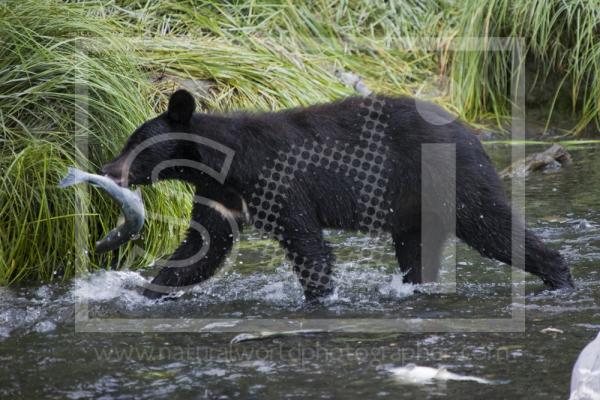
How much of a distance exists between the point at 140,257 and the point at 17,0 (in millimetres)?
1664

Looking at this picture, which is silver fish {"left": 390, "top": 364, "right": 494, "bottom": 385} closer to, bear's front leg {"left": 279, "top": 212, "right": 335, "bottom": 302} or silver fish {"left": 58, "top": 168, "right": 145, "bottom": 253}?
bear's front leg {"left": 279, "top": 212, "right": 335, "bottom": 302}

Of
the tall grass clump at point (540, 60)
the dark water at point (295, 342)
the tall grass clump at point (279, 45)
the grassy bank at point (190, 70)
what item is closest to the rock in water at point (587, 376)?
the dark water at point (295, 342)

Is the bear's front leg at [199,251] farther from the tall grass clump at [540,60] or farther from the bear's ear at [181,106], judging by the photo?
the tall grass clump at [540,60]

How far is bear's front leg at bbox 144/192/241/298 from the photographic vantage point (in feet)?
16.5

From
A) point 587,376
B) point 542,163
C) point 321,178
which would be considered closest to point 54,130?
point 321,178

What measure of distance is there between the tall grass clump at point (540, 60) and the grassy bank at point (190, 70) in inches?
0.5

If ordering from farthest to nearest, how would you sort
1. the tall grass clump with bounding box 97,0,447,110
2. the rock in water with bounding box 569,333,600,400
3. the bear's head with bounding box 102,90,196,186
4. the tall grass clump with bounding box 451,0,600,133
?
the tall grass clump with bounding box 451,0,600,133
the tall grass clump with bounding box 97,0,447,110
the bear's head with bounding box 102,90,196,186
the rock in water with bounding box 569,333,600,400

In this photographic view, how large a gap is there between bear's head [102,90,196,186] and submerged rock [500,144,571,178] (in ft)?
12.1

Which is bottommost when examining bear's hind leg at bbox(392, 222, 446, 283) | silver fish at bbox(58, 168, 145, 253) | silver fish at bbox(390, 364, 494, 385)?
silver fish at bbox(390, 364, 494, 385)

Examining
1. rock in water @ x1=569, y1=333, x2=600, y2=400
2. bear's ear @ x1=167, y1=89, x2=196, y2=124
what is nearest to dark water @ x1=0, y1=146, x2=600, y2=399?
rock in water @ x1=569, y1=333, x2=600, y2=400

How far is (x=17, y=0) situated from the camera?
5887 mm

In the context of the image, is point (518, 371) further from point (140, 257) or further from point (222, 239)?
point (140, 257)

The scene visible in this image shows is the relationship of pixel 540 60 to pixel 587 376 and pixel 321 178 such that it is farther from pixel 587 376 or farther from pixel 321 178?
pixel 587 376

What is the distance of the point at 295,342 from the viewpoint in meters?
4.26
